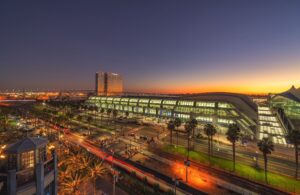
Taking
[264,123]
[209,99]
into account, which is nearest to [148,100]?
[209,99]

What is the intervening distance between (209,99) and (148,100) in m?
49.5

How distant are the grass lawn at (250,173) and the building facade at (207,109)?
35.9 metres

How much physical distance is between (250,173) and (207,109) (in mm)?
56453

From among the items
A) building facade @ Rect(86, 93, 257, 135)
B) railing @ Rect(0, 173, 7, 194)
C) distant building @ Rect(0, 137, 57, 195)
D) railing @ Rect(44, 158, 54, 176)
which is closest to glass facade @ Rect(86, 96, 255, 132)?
building facade @ Rect(86, 93, 257, 135)

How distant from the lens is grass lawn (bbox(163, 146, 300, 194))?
3566cm

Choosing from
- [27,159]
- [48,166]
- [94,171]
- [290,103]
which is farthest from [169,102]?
[27,159]

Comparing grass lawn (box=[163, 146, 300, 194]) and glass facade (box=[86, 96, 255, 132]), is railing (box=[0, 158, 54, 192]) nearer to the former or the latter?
grass lawn (box=[163, 146, 300, 194])

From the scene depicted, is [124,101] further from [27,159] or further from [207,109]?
[27,159]

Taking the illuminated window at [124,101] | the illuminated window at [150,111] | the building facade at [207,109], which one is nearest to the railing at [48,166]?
the building facade at [207,109]

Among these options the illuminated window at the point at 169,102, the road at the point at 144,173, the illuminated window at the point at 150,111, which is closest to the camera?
the road at the point at 144,173

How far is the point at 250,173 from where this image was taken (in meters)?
40.5

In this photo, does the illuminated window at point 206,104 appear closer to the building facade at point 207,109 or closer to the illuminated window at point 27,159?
the building facade at point 207,109

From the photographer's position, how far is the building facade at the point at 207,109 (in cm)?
8300

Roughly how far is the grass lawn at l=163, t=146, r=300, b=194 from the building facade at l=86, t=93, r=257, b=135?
35.9 m
